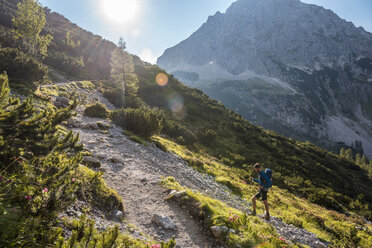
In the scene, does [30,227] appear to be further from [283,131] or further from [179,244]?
[283,131]

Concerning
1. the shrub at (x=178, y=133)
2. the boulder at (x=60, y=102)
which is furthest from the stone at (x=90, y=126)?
the shrub at (x=178, y=133)

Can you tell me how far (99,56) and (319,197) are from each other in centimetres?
6154

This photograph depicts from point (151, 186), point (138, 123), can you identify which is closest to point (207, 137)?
point (138, 123)

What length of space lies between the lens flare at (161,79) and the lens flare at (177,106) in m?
7.33

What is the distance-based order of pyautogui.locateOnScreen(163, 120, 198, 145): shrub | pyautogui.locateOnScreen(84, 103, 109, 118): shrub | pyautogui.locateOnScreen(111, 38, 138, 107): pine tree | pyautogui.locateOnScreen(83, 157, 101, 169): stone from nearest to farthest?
pyautogui.locateOnScreen(83, 157, 101, 169): stone, pyautogui.locateOnScreen(84, 103, 109, 118): shrub, pyautogui.locateOnScreen(163, 120, 198, 145): shrub, pyautogui.locateOnScreen(111, 38, 138, 107): pine tree

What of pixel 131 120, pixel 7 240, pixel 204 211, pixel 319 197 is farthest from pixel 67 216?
pixel 319 197

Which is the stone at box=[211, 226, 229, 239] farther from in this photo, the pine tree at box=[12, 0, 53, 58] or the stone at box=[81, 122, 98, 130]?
the pine tree at box=[12, 0, 53, 58]

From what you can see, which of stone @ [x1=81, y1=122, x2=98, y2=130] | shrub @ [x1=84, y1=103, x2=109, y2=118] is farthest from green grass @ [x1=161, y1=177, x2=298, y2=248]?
shrub @ [x1=84, y1=103, x2=109, y2=118]

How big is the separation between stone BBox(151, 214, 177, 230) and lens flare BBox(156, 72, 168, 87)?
145 ft

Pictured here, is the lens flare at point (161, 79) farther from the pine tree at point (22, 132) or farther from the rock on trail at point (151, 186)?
the pine tree at point (22, 132)

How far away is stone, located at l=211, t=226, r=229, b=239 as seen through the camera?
598cm

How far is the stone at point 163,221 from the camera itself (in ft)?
20.3

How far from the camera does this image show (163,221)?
6270 mm

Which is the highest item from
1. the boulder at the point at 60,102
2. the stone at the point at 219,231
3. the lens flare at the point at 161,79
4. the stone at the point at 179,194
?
the lens flare at the point at 161,79
